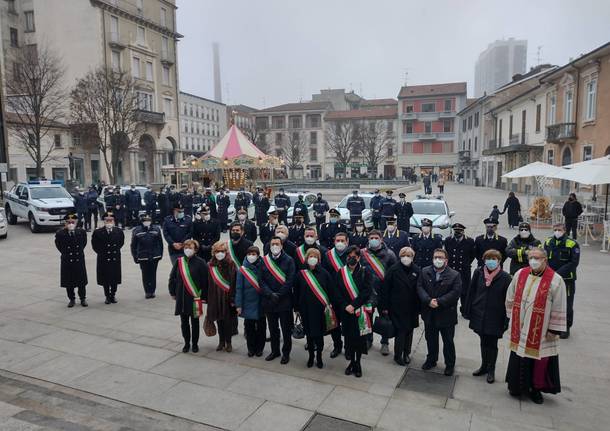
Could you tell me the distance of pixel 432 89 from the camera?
71.1 metres

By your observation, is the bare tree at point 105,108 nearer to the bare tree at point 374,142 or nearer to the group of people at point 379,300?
the group of people at point 379,300

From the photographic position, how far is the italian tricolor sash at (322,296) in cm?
617

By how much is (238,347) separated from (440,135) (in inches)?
2673

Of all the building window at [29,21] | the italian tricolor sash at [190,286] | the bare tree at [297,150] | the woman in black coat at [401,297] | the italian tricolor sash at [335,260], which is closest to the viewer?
the woman in black coat at [401,297]

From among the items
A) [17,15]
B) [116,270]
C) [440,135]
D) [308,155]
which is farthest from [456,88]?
[116,270]

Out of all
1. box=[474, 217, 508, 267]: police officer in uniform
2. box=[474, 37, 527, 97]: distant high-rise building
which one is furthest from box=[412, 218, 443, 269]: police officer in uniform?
box=[474, 37, 527, 97]: distant high-rise building

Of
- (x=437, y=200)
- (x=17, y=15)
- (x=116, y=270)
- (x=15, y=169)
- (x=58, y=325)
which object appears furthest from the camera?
(x=17, y=15)

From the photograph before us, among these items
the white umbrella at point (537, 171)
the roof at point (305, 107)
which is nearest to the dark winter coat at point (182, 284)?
the white umbrella at point (537, 171)

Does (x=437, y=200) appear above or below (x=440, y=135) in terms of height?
below

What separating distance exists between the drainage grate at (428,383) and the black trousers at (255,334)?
2.09 metres

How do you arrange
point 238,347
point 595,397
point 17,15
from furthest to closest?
point 17,15
point 238,347
point 595,397

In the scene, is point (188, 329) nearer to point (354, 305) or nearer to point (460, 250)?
point (354, 305)

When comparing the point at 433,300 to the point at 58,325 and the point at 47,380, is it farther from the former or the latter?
the point at 58,325

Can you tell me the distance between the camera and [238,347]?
7.21 meters
